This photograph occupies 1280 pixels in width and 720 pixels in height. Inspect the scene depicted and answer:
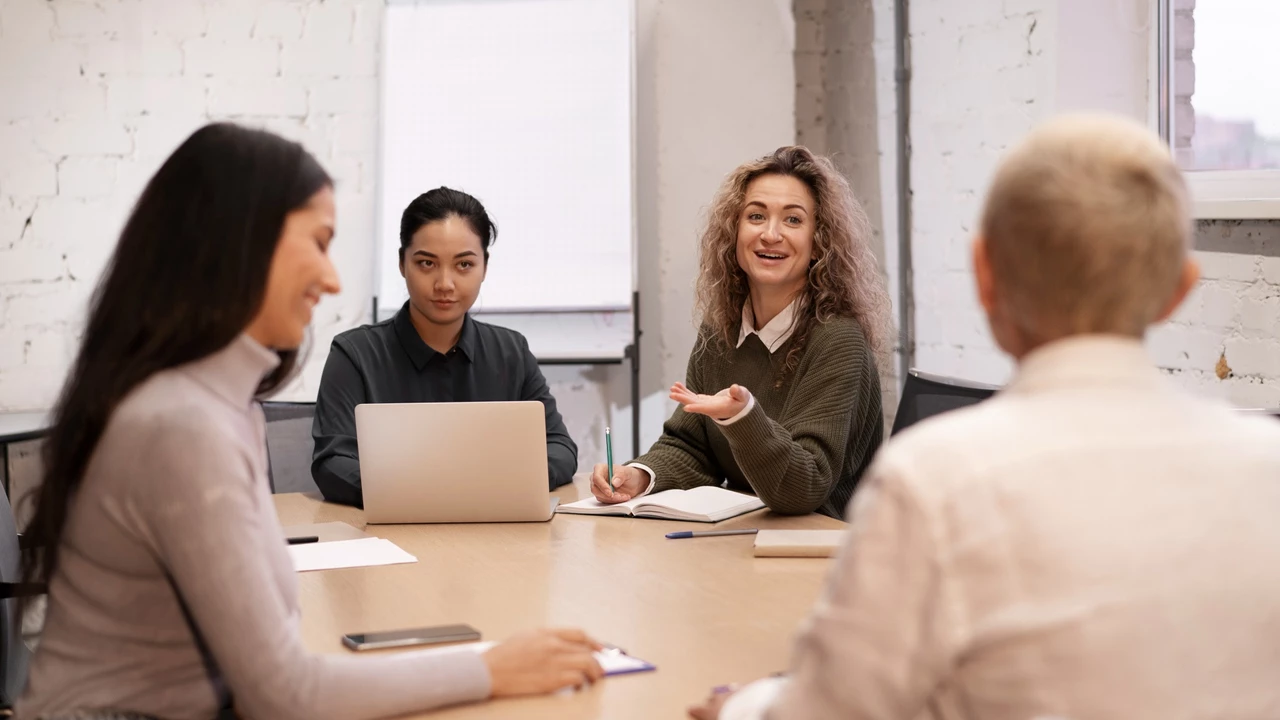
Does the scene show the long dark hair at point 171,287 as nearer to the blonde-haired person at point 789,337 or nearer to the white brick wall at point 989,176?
the blonde-haired person at point 789,337

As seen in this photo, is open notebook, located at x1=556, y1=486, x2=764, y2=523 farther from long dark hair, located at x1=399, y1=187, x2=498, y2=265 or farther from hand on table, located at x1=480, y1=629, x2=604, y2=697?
hand on table, located at x1=480, y1=629, x2=604, y2=697

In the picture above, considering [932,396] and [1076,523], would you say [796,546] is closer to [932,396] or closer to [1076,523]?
[932,396]

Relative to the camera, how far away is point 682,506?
2.20 metres

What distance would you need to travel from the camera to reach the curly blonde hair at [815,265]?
2508mm

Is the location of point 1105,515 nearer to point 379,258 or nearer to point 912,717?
point 912,717

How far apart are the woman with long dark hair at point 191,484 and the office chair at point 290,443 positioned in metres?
1.53

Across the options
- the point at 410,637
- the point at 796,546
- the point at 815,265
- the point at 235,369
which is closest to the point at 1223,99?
the point at 815,265

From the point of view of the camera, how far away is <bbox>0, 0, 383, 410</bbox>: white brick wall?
3.59m

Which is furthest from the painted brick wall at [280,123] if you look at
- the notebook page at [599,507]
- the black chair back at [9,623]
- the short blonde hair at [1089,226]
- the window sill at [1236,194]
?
the short blonde hair at [1089,226]

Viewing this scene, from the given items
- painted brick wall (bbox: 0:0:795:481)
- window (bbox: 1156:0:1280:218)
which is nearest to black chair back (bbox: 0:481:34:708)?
painted brick wall (bbox: 0:0:795:481)

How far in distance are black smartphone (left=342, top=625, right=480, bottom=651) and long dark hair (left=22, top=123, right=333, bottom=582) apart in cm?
36

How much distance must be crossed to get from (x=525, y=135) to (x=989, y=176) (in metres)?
1.46

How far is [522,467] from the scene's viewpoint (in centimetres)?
213

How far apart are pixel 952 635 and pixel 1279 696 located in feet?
0.78
